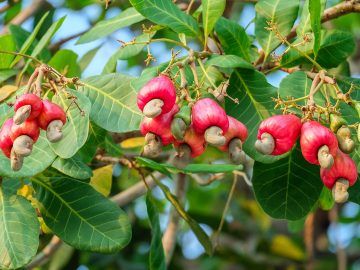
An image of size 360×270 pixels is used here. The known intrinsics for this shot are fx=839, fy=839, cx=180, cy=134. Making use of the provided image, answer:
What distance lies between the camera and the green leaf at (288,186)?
1906mm

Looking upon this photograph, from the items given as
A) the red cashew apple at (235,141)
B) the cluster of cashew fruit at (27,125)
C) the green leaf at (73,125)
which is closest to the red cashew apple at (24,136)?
the cluster of cashew fruit at (27,125)

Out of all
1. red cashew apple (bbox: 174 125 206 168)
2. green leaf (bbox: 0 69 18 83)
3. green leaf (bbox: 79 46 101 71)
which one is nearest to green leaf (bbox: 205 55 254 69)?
red cashew apple (bbox: 174 125 206 168)

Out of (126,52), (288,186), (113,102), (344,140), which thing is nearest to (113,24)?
(126,52)

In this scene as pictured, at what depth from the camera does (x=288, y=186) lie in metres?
1.94

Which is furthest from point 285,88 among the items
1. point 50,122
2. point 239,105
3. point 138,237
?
point 138,237

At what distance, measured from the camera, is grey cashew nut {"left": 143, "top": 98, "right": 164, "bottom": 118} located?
156 cm

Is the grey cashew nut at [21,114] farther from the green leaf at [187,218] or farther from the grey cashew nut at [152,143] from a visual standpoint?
the green leaf at [187,218]

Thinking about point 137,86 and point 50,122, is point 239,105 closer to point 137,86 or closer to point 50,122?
point 137,86

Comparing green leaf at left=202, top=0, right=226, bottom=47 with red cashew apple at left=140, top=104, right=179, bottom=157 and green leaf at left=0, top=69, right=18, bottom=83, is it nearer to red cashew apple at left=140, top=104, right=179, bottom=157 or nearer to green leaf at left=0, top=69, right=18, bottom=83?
red cashew apple at left=140, top=104, right=179, bottom=157

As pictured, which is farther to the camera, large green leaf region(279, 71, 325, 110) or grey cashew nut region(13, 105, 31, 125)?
large green leaf region(279, 71, 325, 110)

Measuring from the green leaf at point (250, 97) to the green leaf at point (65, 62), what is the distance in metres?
0.70

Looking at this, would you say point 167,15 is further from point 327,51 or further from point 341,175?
point 341,175

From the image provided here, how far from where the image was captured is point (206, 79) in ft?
6.34

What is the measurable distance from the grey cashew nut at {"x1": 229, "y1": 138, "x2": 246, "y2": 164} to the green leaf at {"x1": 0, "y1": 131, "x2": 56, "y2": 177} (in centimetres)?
39
